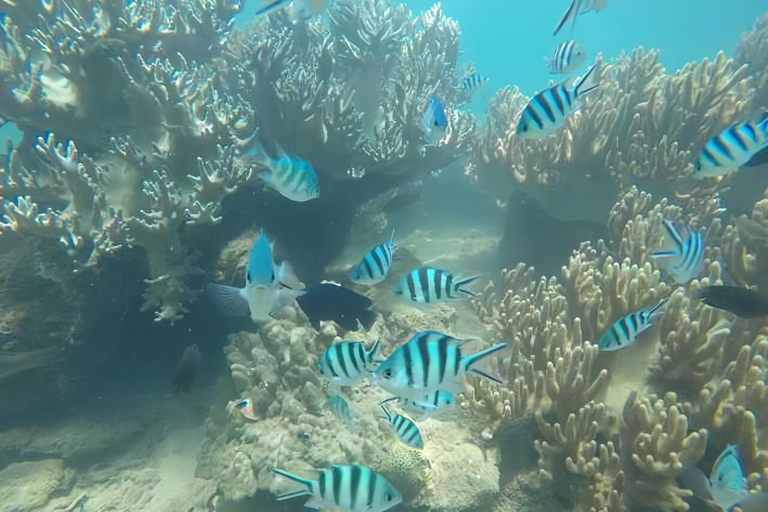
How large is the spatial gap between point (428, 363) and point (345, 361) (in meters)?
0.70

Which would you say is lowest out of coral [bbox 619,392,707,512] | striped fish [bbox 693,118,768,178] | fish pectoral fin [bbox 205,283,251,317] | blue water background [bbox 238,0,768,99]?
coral [bbox 619,392,707,512]

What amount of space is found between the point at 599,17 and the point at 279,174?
8260cm

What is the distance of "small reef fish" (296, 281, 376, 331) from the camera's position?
3.49 meters

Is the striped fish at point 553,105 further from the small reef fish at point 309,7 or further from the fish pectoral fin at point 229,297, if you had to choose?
the small reef fish at point 309,7

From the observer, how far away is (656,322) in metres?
3.79

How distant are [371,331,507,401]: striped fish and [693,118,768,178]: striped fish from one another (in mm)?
2604

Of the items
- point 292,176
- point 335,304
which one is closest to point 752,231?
point 335,304

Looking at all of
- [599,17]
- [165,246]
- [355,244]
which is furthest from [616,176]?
[599,17]

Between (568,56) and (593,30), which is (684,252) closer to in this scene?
(568,56)

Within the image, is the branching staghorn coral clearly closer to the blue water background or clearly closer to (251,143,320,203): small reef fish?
(251,143,320,203): small reef fish


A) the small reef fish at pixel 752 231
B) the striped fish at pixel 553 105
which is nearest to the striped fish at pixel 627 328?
the striped fish at pixel 553 105

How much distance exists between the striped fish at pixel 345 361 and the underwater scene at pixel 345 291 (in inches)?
1.0

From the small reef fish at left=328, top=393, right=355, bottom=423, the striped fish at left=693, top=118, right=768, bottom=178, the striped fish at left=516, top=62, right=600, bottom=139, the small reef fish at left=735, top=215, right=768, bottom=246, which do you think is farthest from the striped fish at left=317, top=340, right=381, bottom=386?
the small reef fish at left=735, top=215, right=768, bottom=246

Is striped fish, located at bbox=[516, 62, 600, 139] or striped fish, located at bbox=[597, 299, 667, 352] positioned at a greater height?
striped fish, located at bbox=[516, 62, 600, 139]
